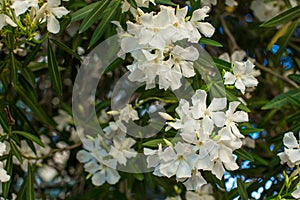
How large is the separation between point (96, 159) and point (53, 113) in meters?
0.71

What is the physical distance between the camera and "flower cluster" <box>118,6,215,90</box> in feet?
4.73

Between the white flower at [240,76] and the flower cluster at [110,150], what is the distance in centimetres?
34

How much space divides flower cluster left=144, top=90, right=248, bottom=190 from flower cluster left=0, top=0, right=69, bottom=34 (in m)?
0.39

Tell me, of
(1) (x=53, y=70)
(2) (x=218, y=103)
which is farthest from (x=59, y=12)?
(2) (x=218, y=103)

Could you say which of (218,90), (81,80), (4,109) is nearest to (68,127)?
(81,80)

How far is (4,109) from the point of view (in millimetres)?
1859

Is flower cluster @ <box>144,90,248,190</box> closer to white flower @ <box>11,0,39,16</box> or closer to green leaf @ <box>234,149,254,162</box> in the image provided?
green leaf @ <box>234,149,254,162</box>

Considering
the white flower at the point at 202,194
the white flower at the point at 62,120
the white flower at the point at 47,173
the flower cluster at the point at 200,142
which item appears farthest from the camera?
the white flower at the point at 47,173

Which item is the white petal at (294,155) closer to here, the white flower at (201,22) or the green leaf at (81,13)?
the white flower at (201,22)

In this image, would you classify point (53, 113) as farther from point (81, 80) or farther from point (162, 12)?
point (162, 12)

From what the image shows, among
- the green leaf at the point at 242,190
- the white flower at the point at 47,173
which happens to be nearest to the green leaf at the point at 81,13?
the green leaf at the point at 242,190

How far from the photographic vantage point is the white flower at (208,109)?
1445 mm

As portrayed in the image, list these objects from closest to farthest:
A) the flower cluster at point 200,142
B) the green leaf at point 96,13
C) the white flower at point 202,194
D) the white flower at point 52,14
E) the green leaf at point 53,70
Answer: the flower cluster at point 200,142 < the white flower at point 52,14 < the green leaf at point 96,13 < the green leaf at point 53,70 < the white flower at point 202,194

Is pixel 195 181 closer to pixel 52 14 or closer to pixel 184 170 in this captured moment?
pixel 184 170
